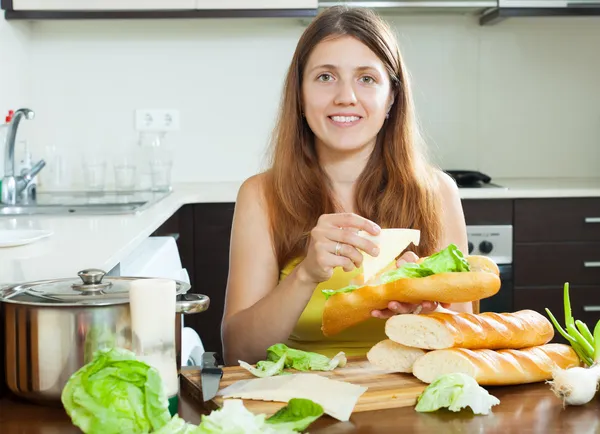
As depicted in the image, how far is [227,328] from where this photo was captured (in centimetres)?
173

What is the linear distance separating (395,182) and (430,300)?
2.29 ft

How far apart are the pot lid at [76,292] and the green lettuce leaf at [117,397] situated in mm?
132

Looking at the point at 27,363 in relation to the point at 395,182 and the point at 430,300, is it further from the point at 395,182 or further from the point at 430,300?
the point at 395,182

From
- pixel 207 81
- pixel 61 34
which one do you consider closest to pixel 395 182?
pixel 207 81

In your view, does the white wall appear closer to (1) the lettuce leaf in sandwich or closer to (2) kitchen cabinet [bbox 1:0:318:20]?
(2) kitchen cabinet [bbox 1:0:318:20]

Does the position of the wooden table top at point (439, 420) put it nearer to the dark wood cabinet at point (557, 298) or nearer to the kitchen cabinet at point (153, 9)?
the dark wood cabinet at point (557, 298)

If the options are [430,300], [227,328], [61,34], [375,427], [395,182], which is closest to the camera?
[375,427]

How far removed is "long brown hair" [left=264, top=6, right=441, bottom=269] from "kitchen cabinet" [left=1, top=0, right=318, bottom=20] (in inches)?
59.6

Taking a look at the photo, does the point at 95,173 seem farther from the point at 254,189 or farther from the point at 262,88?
the point at 254,189

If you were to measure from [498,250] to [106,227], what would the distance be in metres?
1.63

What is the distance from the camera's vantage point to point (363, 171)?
1.96 metres

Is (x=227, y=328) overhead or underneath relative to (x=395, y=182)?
underneath

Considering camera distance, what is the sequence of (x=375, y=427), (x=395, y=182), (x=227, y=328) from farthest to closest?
1. (x=395, y=182)
2. (x=227, y=328)
3. (x=375, y=427)

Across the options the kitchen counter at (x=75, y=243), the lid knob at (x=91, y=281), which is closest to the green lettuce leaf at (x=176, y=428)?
the lid knob at (x=91, y=281)
